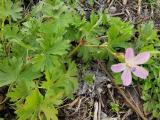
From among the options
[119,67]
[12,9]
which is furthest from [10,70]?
[119,67]

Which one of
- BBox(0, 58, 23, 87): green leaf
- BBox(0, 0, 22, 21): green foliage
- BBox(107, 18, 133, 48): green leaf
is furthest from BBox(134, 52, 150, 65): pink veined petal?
BBox(0, 0, 22, 21): green foliage

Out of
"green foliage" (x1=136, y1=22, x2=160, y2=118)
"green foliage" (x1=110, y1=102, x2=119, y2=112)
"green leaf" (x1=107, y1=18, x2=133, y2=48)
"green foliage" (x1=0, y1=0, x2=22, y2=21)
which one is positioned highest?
"green foliage" (x1=0, y1=0, x2=22, y2=21)

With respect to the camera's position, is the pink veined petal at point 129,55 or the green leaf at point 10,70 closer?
the pink veined petal at point 129,55

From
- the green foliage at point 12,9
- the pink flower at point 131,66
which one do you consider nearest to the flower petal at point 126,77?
the pink flower at point 131,66

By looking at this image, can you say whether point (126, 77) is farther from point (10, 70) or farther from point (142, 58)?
point (10, 70)

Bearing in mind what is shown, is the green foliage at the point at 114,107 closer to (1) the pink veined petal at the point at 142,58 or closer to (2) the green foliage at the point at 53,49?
(2) the green foliage at the point at 53,49

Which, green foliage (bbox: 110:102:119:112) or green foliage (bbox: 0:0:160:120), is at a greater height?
green foliage (bbox: 0:0:160:120)

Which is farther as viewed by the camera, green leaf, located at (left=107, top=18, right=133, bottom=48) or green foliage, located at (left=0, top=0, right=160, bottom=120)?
green leaf, located at (left=107, top=18, right=133, bottom=48)

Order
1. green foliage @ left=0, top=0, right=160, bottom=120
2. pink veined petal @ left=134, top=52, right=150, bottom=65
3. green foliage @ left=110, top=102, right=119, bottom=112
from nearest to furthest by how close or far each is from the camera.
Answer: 1. pink veined petal @ left=134, top=52, right=150, bottom=65
2. green foliage @ left=0, top=0, right=160, bottom=120
3. green foliage @ left=110, top=102, right=119, bottom=112

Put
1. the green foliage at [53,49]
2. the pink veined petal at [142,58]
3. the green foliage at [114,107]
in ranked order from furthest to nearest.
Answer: the green foliage at [114,107] < the green foliage at [53,49] < the pink veined petal at [142,58]

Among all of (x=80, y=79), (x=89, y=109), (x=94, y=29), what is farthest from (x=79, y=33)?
(x=89, y=109)

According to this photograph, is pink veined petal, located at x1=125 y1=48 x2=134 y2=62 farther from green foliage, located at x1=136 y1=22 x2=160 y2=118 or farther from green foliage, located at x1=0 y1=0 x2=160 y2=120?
green foliage, located at x1=136 y1=22 x2=160 y2=118

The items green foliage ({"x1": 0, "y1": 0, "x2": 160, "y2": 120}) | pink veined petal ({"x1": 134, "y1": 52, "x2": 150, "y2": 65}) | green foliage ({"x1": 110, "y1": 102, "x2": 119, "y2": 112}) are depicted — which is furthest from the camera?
green foliage ({"x1": 110, "y1": 102, "x2": 119, "y2": 112})
